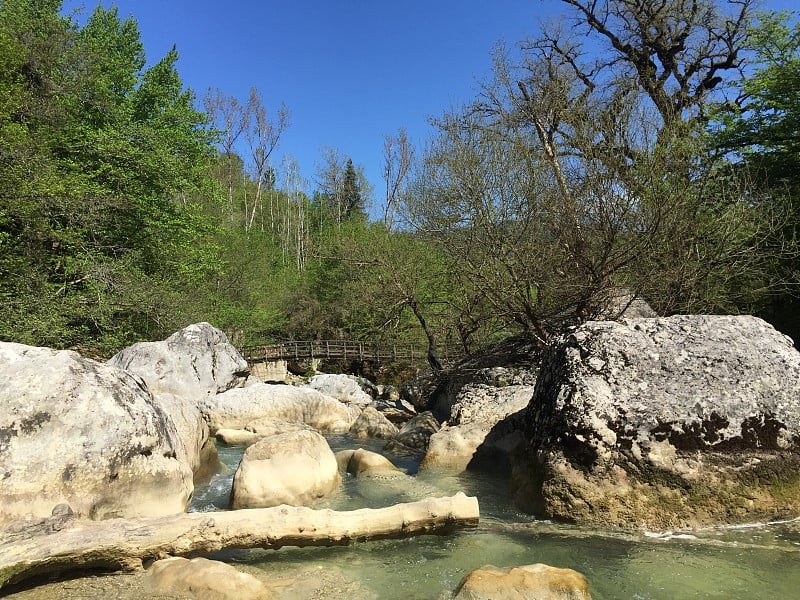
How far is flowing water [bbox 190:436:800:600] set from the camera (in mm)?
3191

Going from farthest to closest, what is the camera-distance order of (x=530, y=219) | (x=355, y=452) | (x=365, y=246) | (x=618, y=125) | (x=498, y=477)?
(x=365, y=246), (x=530, y=219), (x=618, y=125), (x=355, y=452), (x=498, y=477)

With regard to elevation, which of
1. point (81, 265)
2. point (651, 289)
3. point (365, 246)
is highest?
point (365, 246)

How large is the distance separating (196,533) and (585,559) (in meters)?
2.74

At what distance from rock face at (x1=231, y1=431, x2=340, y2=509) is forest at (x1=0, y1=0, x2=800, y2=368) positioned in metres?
3.51

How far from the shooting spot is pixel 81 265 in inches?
481

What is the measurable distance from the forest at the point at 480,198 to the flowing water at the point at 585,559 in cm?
388

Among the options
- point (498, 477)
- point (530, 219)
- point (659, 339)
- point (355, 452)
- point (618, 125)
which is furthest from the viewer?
point (530, 219)

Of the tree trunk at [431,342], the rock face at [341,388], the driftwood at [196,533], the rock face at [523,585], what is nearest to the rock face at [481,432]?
the driftwood at [196,533]

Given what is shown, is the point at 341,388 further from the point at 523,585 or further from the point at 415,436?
the point at 523,585

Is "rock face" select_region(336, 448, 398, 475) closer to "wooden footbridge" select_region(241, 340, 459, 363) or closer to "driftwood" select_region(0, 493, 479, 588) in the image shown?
"driftwood" select_region(0, 493, 479, 588)

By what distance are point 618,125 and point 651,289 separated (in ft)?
8.49

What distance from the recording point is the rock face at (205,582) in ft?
9.44

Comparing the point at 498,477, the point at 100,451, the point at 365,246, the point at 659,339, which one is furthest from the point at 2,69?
the point at 659,339

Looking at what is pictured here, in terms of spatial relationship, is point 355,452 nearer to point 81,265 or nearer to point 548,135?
point 548,135
